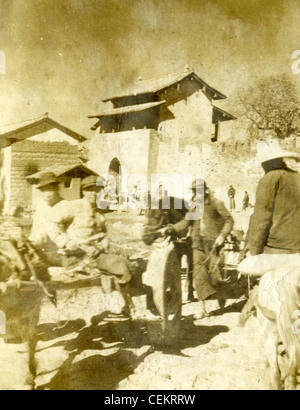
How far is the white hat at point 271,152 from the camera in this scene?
299 centimetres

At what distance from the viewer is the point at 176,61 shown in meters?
3.07

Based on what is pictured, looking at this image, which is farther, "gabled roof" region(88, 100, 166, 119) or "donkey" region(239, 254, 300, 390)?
"gabled roof" region(88, 100, 166, 119)

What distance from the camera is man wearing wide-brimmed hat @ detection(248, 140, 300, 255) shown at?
→ 296cm

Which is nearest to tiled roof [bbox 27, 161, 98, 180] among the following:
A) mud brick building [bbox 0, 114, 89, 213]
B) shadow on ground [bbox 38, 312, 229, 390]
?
mud brick building [bbox 0, 114, 89, 213]

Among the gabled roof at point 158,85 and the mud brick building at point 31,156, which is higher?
the gabled roof at point 158,85

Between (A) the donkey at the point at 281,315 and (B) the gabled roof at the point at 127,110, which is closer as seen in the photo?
(A) the donkey at the point at 281,315

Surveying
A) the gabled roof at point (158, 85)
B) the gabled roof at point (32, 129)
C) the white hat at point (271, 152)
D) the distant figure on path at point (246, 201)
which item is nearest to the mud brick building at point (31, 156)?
the gabled roof at point (32, 129)

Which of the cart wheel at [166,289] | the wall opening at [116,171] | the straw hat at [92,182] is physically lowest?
the cart wheel at [166,289]

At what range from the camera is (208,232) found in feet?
10.1

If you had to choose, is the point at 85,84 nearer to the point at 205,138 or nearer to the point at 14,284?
the point at 205,138

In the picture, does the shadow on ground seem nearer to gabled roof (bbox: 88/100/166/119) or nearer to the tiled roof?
the tiled roof

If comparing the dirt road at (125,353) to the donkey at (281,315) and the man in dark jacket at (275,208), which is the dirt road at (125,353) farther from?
the man in dark jacket at (275,208)

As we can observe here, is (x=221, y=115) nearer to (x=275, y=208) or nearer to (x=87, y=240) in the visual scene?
(x=275, y=208)
